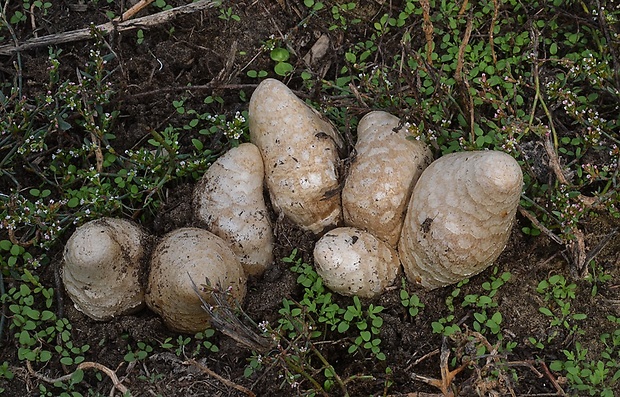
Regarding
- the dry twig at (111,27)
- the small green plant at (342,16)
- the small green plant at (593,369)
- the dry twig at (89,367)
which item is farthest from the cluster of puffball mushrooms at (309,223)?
the dry twig at (111,27)

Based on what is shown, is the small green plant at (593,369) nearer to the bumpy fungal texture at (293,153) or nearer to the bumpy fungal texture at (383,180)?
the bumpy fungal texture at (383,180)

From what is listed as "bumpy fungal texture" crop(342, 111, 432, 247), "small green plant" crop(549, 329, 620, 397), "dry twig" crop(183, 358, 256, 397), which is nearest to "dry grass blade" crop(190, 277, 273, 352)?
"dry twig" crop(183, 358, 256, 397)

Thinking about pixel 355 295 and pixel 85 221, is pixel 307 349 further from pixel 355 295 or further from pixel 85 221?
pixel 85 221

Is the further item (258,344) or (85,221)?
(85,221)

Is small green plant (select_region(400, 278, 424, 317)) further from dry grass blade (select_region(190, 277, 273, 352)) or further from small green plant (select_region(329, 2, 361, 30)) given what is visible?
small green plant (select_region(329, 2, 361, 30))

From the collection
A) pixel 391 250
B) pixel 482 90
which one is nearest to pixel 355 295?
pixel 391 250
